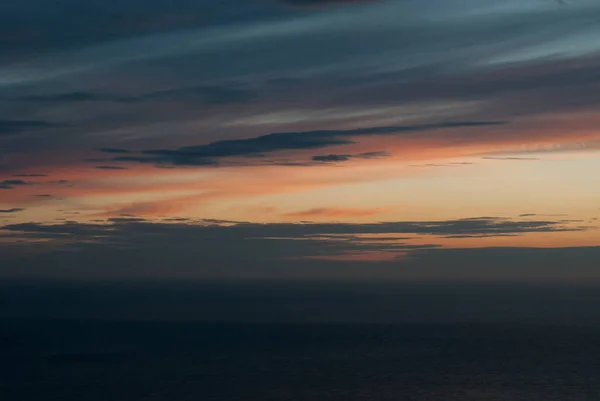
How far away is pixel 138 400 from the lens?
61281 mm

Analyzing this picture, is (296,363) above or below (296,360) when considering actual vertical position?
above

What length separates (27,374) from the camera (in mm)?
75188

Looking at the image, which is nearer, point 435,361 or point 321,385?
point 321,385

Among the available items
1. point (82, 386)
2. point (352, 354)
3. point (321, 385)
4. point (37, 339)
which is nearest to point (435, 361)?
point (352, 354)

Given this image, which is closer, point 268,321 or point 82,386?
point 82,386

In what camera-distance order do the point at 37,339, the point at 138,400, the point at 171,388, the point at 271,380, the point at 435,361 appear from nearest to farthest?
1. the point at 138,400
2. the point at 171,388
3. the point at 271,380
4. the point at 435,361
5. the point at 37,339

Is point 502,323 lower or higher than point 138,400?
lower

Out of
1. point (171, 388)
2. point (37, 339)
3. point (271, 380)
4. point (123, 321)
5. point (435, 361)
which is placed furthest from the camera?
point (123, 321)

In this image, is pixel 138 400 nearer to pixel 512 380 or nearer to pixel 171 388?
pixel 171 388

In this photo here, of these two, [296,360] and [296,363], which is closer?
[296,363]

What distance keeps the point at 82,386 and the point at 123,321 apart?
74.1 meters

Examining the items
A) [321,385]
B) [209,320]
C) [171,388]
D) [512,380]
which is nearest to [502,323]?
[209,320]

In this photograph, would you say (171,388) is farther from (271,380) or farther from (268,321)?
(268,321)

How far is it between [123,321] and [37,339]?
3315 cm
